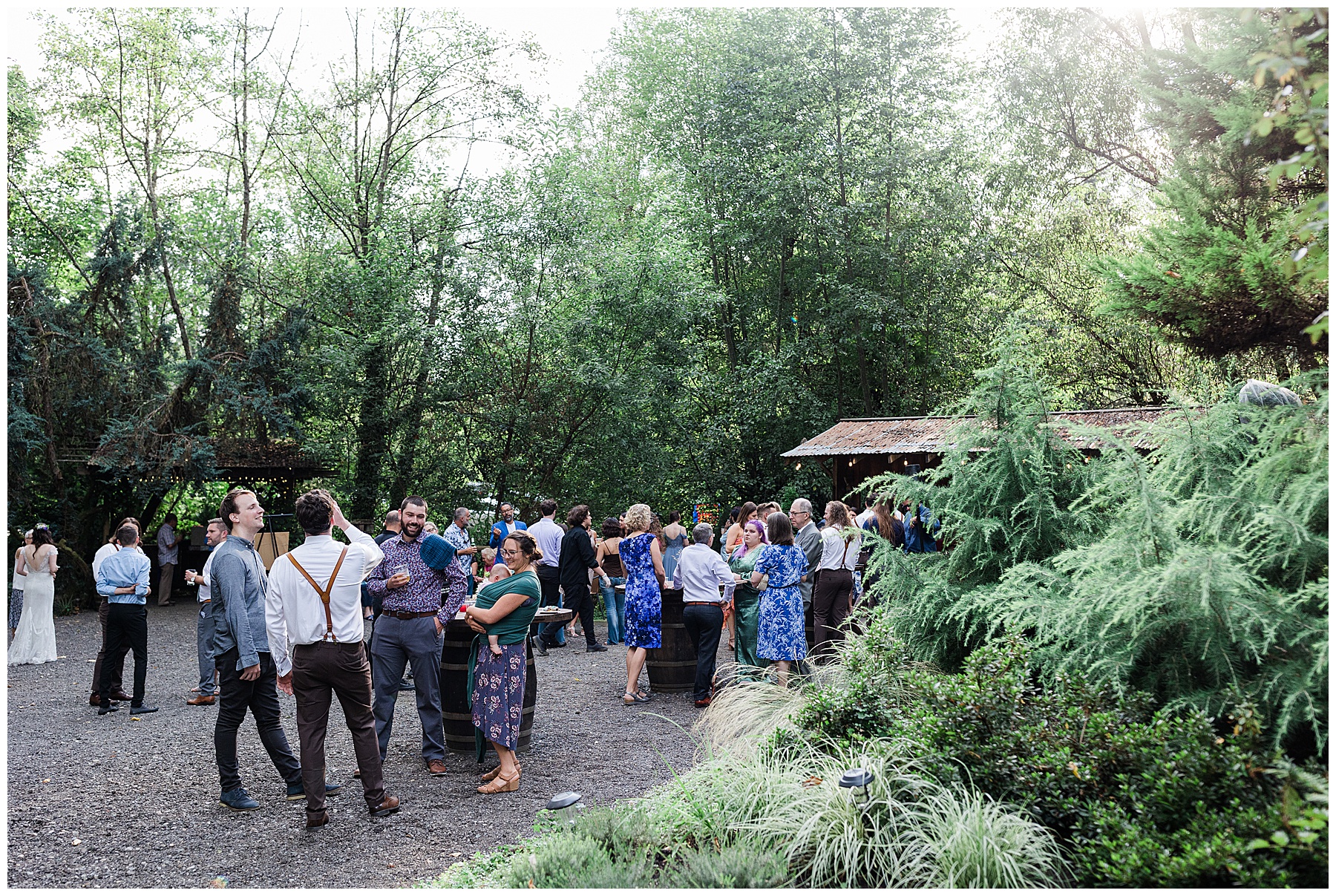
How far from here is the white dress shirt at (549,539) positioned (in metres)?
11.3

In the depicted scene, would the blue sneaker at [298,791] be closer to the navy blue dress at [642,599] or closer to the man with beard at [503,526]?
the navy blue dress at [642,599]

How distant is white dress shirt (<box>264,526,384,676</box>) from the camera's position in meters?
4.92

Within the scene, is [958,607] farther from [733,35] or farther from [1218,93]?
[733,35]

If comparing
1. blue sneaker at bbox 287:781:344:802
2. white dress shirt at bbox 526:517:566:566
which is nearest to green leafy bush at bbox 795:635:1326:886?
blue sneaker at bbox 287:781:344:802

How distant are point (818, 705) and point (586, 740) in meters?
2.74

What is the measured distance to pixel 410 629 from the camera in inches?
237

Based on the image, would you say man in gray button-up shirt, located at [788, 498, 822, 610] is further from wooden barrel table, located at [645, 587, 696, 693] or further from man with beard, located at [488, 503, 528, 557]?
man with beard, located at [488, 503, 528, 557]

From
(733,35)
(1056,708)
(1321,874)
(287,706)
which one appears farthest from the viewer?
(733,35)

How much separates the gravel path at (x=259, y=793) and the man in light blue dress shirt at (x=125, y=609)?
253 millimetres

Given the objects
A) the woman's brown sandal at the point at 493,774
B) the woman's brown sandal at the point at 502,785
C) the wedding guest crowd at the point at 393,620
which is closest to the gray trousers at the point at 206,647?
the wedding guest crowd at the point at 393,620

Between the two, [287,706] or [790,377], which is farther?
[790,377]

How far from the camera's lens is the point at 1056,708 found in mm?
3936

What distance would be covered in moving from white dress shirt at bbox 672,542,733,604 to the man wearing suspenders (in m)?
3.40

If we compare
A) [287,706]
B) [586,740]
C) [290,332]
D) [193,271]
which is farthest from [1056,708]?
[193,271]
